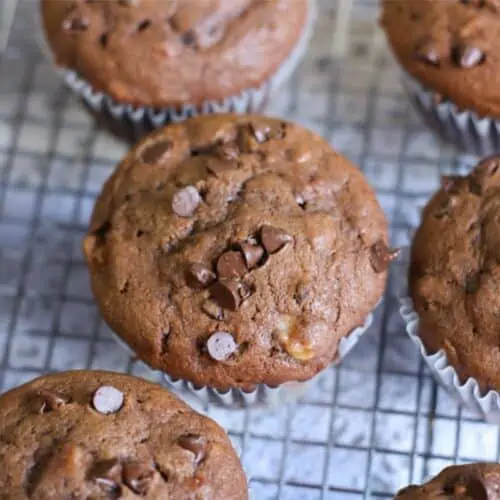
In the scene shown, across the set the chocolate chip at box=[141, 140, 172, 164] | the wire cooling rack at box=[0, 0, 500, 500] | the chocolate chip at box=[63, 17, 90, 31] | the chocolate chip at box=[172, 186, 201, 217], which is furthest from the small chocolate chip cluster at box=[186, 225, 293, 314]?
the chocolate chip at box=[63, 17, 90, 31]

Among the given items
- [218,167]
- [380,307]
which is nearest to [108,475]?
[218,167]

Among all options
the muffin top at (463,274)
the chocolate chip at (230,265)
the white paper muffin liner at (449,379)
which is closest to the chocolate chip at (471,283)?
the muffin top at (463,274)

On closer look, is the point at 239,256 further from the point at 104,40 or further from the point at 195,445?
the point at 104,40

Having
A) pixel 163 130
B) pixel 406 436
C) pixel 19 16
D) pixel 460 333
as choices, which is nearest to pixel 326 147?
pixel 163 130

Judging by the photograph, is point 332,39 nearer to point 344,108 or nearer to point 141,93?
point 344,108

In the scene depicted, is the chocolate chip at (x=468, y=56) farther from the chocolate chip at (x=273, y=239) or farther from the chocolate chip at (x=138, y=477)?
the chocolate chip at (x=138, y=477)
